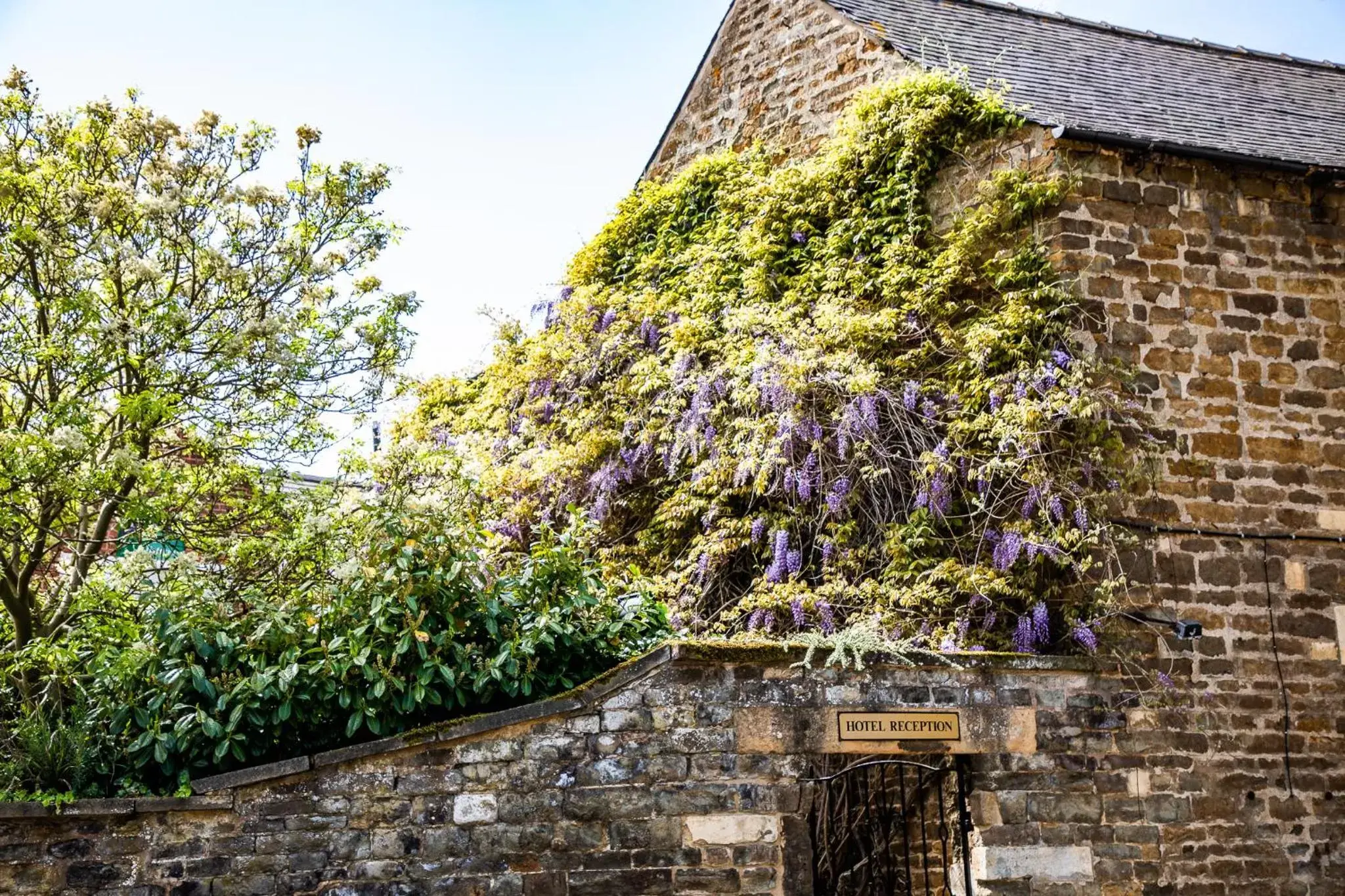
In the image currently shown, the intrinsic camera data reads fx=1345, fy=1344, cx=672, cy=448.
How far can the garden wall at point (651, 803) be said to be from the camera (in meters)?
6.59

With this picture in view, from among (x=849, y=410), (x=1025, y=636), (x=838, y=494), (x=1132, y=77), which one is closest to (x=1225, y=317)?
(x=849, y=410)

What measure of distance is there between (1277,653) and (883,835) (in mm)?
2801

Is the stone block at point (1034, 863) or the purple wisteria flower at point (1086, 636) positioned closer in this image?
the stone block at point (1034, 863)

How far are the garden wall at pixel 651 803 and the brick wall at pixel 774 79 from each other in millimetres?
5522

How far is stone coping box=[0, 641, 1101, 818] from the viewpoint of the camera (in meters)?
6.54

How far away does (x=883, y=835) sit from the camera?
29.4 ft

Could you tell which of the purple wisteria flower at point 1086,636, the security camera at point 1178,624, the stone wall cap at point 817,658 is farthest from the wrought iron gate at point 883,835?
the security camera at point 1178,624

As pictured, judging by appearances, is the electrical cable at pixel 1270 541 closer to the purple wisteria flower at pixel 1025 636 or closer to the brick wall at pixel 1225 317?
the brick wall at pixel 1225 317

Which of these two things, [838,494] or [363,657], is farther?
[838,494]

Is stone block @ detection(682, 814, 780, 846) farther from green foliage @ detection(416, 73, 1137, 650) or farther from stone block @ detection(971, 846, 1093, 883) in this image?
green foliage @ detection(416, 73, 1137, 650)

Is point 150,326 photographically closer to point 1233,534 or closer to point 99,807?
point 99,807

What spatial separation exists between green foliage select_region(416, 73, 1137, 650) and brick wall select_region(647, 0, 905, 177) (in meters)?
0.51

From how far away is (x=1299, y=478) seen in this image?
902 centimetres

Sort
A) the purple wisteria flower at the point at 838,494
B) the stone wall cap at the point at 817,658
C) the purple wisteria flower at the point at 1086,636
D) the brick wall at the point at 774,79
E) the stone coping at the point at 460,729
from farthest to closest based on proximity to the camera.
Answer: the brick wall at the point at 774,79 < the purple wisteria flower at the point at 838,494 < the purple wisteria flower at the point at 1086,636 < the stone wall cap at the point at 817,658 < the stone coping at the point at 460,729
